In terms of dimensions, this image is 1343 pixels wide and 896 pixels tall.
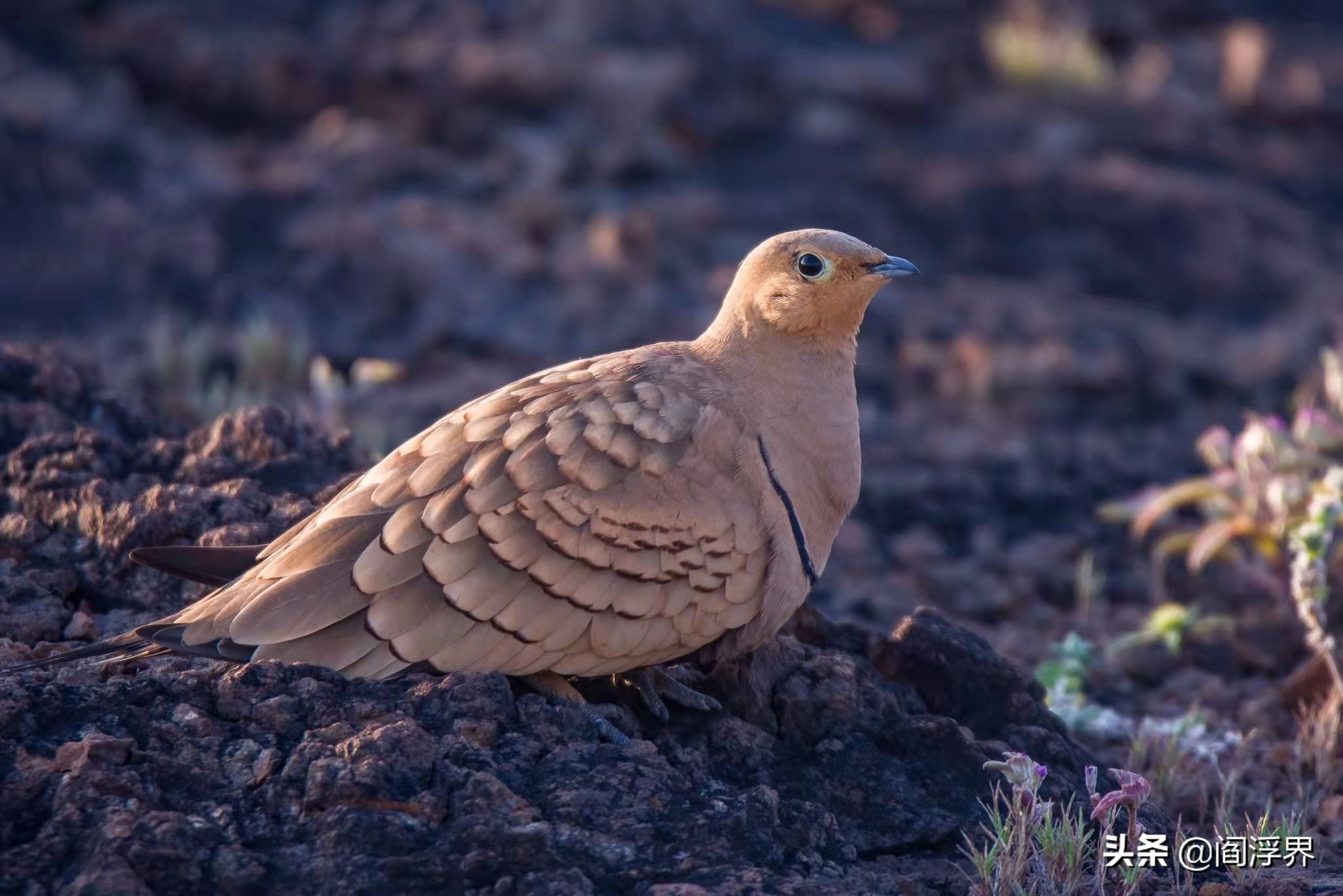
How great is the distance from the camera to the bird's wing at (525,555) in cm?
368

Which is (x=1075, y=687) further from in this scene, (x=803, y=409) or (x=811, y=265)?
(x=811, y=265)

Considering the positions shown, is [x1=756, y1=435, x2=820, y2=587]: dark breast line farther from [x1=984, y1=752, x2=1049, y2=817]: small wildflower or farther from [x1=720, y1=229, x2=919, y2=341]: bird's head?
[x1=984, y1=752, x2=1049, y2=817]: small wildflower

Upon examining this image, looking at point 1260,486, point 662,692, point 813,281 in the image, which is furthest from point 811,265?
point 1260,486

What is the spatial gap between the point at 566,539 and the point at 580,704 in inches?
17.8

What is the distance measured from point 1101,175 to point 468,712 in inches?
349

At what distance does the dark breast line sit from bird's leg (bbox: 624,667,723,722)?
440mm

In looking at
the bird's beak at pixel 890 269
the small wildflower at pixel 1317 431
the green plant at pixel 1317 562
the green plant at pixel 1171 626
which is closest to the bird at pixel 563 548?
the bird's beak at pixel 890 269

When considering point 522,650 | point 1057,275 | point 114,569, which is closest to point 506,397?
point 522,650

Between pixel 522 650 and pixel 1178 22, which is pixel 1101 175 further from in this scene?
pixel 522 650

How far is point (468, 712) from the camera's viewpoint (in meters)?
3.65

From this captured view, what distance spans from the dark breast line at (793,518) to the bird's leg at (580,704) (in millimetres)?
637

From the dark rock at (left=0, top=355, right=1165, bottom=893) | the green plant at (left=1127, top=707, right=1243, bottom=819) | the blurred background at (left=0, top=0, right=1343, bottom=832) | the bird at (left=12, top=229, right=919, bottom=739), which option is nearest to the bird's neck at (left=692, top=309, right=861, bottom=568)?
the bird at (left=12, top=229, right=919, bottom=739)

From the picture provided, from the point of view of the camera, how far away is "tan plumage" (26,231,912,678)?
368cm

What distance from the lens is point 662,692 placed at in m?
4.05
